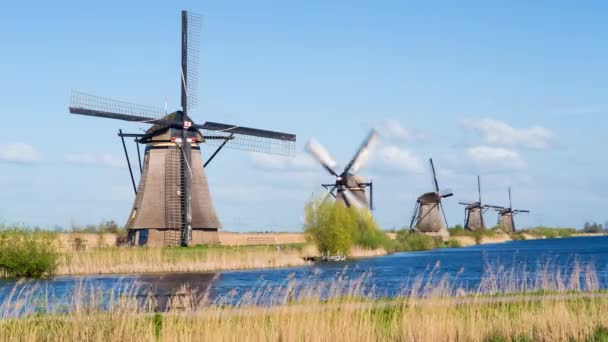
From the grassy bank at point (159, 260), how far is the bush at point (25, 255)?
36.9 inches

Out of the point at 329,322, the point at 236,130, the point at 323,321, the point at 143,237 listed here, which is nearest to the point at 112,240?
the point at 143,237

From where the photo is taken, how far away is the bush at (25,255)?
33.7m

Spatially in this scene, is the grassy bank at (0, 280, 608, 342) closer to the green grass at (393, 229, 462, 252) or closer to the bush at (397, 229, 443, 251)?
the green grass at (393, 229, 462, 252)

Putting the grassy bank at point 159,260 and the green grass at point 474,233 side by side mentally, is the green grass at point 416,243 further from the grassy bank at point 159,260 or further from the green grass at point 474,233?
the grassy bank at point 159,260

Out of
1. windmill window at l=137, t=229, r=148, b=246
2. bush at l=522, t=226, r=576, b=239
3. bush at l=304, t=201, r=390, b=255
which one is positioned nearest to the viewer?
windmill window at l=137, t=229, r=148, b=246

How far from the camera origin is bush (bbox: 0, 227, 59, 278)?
3366 centimetres

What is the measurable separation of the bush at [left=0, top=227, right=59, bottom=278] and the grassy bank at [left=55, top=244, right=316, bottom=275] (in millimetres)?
936

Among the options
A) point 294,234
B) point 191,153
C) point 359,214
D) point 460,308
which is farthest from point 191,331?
point 294,234

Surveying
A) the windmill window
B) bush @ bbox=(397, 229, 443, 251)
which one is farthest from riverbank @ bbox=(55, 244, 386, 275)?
bush @ bbox=(397, 229, 443, 251)

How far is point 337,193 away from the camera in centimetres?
6938

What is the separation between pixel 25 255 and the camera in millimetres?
33781

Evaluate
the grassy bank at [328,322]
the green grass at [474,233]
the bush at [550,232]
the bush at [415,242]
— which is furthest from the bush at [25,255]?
the bush at [550,232]

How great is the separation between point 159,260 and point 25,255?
18.9 feet

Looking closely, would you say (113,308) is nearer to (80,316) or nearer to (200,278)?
(80,316)
